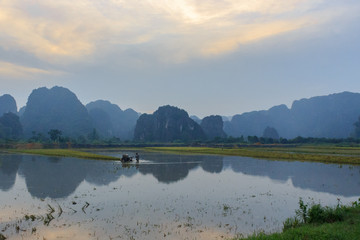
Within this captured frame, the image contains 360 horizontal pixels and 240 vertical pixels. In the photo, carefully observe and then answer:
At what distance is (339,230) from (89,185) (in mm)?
12795

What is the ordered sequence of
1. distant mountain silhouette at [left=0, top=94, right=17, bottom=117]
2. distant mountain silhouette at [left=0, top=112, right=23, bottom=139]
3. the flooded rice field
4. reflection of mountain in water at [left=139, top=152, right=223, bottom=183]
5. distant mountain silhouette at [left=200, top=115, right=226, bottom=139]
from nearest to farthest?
the flooded rice field < reflection of mountain in water at [left=139, top=152, right=223, bottom=183] < distant mountain silhouette at [left=0, top=112, right=23, bottom=139] < distant mountain silhouette at [left=200, top=115, right=226, bottom=139] < distant mountain silhouette at [left=0, top=94, right=17, bottom=117]

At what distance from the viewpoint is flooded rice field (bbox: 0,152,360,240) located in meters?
8.65

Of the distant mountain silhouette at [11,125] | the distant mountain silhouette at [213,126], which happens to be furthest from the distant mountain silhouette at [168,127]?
the distant mountain silhouette at [11,125]

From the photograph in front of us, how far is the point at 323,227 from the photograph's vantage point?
304 inches

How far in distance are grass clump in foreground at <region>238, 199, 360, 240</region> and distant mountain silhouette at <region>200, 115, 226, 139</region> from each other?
15629 centimetres

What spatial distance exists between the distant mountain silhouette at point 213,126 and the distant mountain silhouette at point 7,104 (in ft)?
391

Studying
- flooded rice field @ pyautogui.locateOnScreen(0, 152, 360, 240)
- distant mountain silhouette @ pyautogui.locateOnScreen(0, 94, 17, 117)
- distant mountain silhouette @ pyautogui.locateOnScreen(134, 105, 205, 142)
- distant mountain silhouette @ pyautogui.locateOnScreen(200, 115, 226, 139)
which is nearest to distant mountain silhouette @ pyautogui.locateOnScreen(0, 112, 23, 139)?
distant mountain silhouette @ pyautogui.locateOnScreen(134, 105, 205, 142)

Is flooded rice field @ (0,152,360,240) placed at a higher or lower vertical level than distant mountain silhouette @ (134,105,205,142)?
lower

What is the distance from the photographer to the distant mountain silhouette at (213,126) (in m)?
167

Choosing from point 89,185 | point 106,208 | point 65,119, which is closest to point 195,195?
point 106,208

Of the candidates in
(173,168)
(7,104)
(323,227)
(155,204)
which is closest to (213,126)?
(7,104)

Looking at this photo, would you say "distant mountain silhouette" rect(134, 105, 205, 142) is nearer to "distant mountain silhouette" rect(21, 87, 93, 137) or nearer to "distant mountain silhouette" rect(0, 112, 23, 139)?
"distant mountain silhouette" rect(21, 87, 93, 137)

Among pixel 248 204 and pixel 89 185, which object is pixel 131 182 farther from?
pixel 248 204

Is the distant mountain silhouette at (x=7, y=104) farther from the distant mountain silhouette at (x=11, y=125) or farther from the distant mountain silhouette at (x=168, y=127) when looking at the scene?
the distant mountain silhouette at (x=168, y=127)
